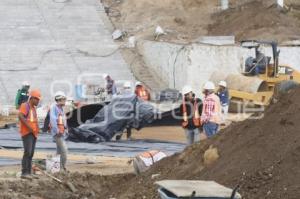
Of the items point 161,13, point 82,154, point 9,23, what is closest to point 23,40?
point 9,23

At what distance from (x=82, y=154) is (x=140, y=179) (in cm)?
639

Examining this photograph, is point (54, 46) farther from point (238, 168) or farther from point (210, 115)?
point (238, 168)

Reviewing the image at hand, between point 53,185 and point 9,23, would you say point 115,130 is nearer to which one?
point 53,185

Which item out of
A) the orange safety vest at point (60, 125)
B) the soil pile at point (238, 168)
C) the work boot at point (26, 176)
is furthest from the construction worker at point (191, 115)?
the work boot at point (26, 176)

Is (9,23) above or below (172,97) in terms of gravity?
above

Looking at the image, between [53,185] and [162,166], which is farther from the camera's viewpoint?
[53,185]

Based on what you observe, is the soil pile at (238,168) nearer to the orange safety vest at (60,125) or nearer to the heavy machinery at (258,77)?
the orange safety vest at (60,125)

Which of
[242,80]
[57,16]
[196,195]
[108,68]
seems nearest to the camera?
[196,195]

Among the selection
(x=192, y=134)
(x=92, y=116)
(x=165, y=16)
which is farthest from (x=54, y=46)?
(x=192, y=134)

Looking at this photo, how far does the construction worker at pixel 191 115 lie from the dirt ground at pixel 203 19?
67.2 ft

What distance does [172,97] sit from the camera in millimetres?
30609

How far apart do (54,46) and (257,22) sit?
945 cm

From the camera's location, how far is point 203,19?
131 feet

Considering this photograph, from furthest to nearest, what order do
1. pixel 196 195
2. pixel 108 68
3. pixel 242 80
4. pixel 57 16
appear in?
pixel 57 16
pixel 108 68
pixel 242 80
pixel 196 195
